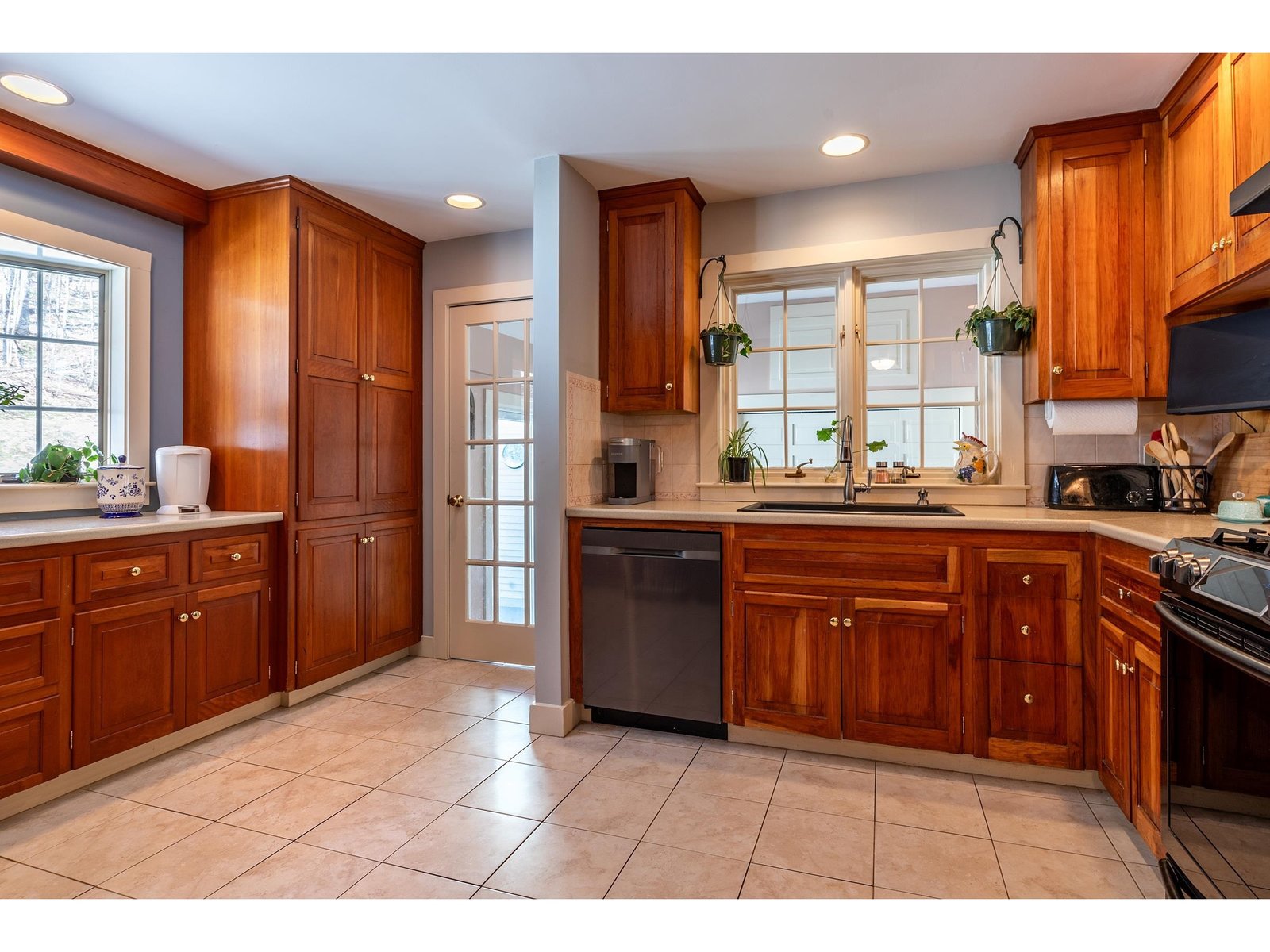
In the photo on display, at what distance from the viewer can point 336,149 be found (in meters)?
2.77

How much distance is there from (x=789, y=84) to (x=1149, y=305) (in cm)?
156

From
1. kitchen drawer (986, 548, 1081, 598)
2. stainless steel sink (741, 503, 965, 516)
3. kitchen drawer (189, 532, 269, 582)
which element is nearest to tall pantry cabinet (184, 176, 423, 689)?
kitchen drawer (189, 532, 269, 582)

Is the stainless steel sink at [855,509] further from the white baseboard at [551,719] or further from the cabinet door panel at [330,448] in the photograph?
the cabinet door panel at [330,448]

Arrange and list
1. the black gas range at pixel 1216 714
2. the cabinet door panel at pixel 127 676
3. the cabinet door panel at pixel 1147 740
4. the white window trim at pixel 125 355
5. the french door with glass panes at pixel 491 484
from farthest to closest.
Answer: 1. the french door with glass panes at pixel 491 484
2. the white window trim at pixel 125 355
3. the cabinet door panel at pixel 127 676
4. the cabinet door panel at pixel 1147 740
5. the black gas range at pixel 1216 714

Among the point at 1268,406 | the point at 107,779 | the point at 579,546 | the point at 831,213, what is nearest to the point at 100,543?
the point at 107,779

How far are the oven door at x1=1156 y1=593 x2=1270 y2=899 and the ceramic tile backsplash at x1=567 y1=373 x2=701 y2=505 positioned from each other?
6.69 ft

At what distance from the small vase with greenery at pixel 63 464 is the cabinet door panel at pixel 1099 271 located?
3.97 metres

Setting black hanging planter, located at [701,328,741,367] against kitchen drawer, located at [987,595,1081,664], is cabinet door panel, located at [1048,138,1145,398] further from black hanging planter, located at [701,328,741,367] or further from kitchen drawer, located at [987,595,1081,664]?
black hanging planter, located at [701,328,741,367]

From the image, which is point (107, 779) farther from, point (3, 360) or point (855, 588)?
point (855, 588)

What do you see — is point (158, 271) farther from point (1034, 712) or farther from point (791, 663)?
point (1034, 712)

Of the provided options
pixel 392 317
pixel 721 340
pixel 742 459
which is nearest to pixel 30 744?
pixel 392 317

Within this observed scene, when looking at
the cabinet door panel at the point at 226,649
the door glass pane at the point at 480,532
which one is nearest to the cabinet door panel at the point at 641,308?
the door glass pane at the point at 480,532

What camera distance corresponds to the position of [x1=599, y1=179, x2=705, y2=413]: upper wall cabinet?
3062mm

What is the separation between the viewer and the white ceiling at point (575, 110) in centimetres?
216
